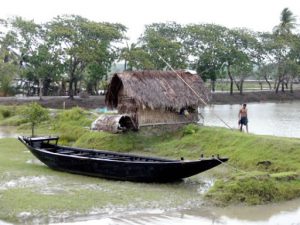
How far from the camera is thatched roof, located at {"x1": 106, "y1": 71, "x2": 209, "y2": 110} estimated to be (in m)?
20.2

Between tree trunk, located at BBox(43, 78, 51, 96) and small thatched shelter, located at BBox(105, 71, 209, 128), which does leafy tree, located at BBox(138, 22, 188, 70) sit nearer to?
tree trunk, located at BBox(43, 78, 51, 96)

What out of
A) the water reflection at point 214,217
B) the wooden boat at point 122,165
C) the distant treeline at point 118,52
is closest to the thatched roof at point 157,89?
the wooden boat at point 122,165

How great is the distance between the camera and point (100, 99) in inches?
1705

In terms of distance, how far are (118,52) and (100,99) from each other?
4.40 m

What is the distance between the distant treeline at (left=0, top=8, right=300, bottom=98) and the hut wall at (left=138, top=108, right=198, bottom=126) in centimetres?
1408

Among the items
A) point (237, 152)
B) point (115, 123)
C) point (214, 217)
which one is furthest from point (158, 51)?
point (214, 217)

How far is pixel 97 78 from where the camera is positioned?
4334 centimetres

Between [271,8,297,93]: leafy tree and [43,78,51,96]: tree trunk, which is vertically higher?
[271,8,297,93]: leafy tree

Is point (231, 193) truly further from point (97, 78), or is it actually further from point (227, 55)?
point (227, 55)

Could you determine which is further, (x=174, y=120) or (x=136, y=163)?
(x=174, y=120)

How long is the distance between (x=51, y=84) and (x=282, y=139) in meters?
33.3

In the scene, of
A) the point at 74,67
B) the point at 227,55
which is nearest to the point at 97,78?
the point at 74,67

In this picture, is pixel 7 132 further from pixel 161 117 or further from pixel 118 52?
pixel 118 52

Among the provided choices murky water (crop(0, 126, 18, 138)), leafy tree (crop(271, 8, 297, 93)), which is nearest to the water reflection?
murky water (crop(0, 126, 18, 138))
